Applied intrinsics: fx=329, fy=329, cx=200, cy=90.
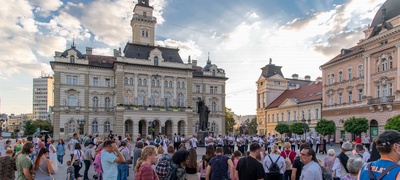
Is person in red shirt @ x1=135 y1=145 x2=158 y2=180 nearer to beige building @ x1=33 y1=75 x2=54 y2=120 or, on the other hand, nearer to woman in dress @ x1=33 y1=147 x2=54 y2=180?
woman in dress @ x1=33 y1=147 x2=54 y2=180

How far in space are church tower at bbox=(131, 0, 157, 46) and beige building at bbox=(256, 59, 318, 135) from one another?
24.5 m

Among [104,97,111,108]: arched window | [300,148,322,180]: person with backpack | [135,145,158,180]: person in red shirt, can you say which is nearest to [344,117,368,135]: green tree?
[300,148,322,180]: person with backpack

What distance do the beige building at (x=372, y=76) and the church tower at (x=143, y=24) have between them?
34.7 metres

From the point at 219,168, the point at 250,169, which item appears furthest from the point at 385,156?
the point at 219,168

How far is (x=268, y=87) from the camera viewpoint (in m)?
68.2

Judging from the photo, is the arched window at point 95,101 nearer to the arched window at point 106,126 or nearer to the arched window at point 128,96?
the arched window at point 106,126

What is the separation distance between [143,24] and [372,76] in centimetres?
4181

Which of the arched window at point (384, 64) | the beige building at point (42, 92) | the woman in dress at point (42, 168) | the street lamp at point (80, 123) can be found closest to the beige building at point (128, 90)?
the street lamp at point (80, 123)

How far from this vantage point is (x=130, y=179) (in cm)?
1395

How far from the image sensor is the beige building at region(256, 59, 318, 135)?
68562mm

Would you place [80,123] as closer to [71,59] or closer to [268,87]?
[71,59]

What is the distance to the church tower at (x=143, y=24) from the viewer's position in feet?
209

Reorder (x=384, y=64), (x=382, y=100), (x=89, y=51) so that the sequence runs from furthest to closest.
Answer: (x=89, y=51), (x=384, y=64), (x=382, y=100)

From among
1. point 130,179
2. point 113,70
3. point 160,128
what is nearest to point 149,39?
point 113,70
